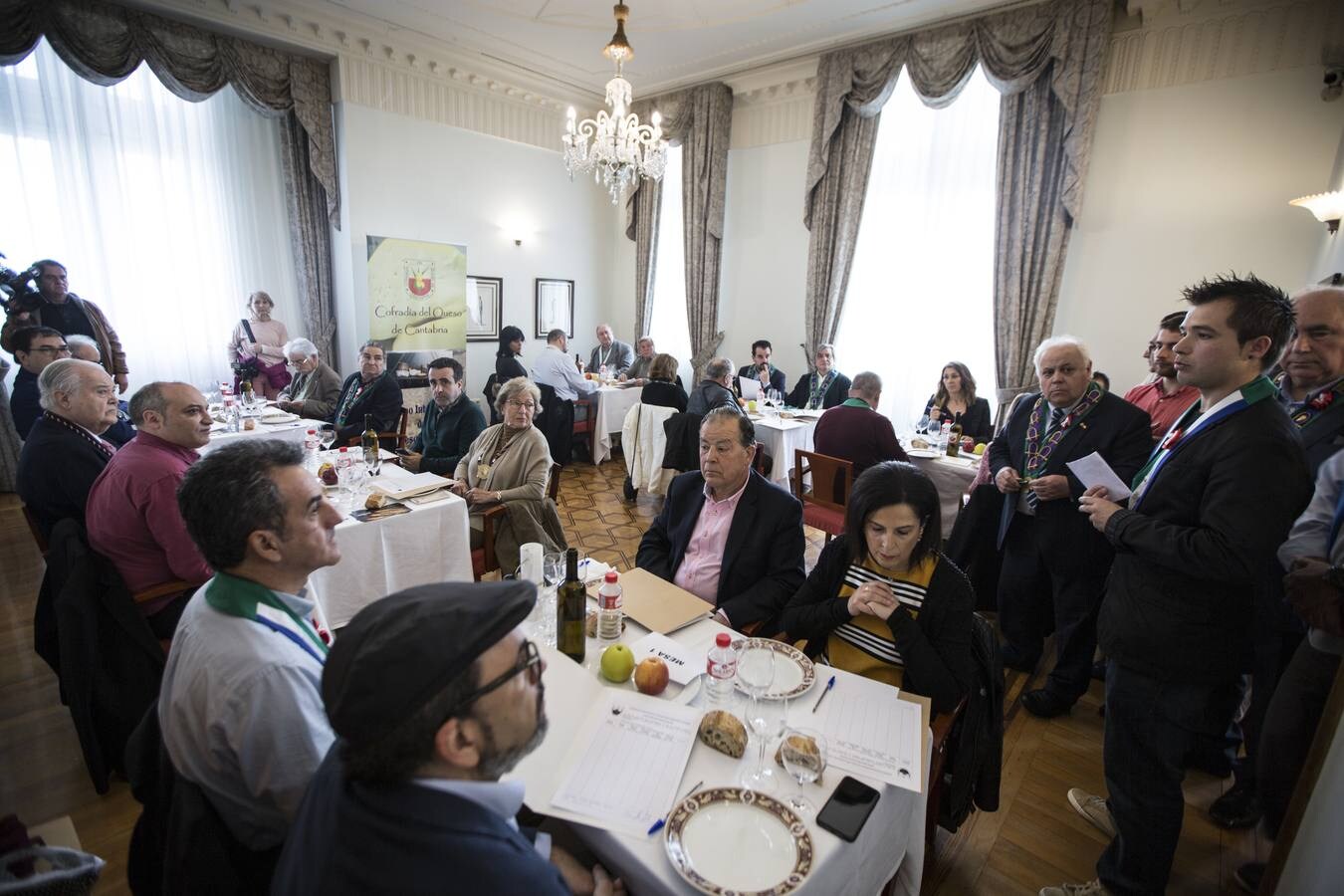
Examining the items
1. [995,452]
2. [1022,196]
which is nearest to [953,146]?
[1022,196]

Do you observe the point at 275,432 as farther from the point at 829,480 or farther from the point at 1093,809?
the point at 1093,809

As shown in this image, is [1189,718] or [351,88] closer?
[1189,718]

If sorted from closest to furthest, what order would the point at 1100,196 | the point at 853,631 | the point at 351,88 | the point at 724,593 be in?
the point at 853,631 → the point at 724,593 → the point at 1100,196 → the point at 351,88

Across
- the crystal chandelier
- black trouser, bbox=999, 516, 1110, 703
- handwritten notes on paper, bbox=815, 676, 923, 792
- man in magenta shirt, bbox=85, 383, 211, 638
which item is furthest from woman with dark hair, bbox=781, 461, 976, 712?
the crystal chandelier

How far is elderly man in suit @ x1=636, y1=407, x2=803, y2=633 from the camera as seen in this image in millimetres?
2139

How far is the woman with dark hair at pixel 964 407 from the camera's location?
473 centimetres

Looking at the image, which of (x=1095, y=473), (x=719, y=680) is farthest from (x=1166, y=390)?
(x=719, y=680)

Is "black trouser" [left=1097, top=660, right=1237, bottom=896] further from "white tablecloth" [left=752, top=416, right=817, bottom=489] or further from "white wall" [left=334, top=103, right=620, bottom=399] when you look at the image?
"white wall" [left=334, top=103, right=620, bottom=399]

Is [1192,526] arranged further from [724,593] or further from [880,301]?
[880,301]

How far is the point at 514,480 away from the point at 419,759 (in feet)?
8.31

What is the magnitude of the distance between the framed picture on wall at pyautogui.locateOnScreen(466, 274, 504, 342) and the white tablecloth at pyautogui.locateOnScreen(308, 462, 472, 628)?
490 cm

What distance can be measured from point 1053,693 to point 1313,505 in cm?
157

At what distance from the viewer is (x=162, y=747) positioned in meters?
1.18

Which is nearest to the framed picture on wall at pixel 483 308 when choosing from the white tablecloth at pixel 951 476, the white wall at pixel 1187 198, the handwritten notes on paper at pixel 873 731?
the white tablecloth at pixel 951 476
